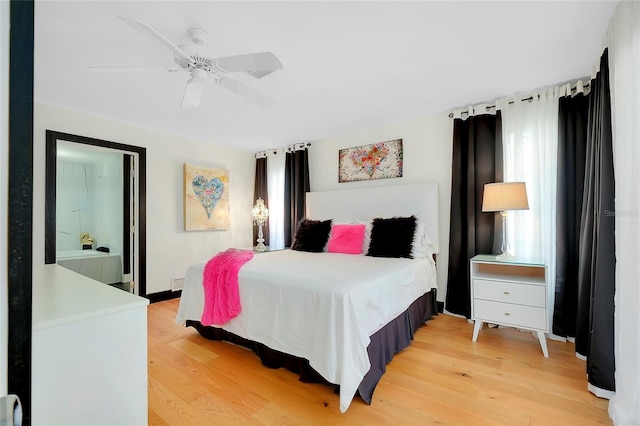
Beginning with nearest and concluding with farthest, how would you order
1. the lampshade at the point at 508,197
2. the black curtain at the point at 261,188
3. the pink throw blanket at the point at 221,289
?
the pink throw blanket at the point at 221,289
the lampshade at the point at 508,197
the black curtain at the point at 261,188

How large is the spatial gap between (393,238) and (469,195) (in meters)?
0.96

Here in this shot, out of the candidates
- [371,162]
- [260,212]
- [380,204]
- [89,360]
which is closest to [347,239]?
[380,204]

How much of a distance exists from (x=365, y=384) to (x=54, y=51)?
10.2ft

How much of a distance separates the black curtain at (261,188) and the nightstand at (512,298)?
10.8 ft

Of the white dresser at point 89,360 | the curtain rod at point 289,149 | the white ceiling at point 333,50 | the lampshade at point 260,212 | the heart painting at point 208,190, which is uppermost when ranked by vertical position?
the white ceiling at point 333,50

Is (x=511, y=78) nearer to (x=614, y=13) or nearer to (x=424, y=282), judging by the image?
(x=614, y=13)

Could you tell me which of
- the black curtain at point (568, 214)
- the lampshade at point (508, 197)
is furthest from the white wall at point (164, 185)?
the black curtain at point (568, 214)

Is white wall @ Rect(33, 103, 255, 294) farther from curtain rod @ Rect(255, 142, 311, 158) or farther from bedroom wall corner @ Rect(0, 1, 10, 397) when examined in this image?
bedroom wall corner @ Rect(0, 1, 10, 397)

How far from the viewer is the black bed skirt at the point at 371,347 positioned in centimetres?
193

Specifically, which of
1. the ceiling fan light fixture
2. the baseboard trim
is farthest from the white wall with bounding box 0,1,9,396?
the baseboard trim

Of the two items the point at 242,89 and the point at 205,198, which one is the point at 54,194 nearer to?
the point at 205,198

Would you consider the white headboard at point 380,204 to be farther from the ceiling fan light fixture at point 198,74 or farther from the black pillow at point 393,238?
the ceiling fan light fixture at point 198,74

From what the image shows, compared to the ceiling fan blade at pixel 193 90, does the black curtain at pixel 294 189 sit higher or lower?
lower

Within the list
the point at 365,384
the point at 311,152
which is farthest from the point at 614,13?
the point at 311,152
